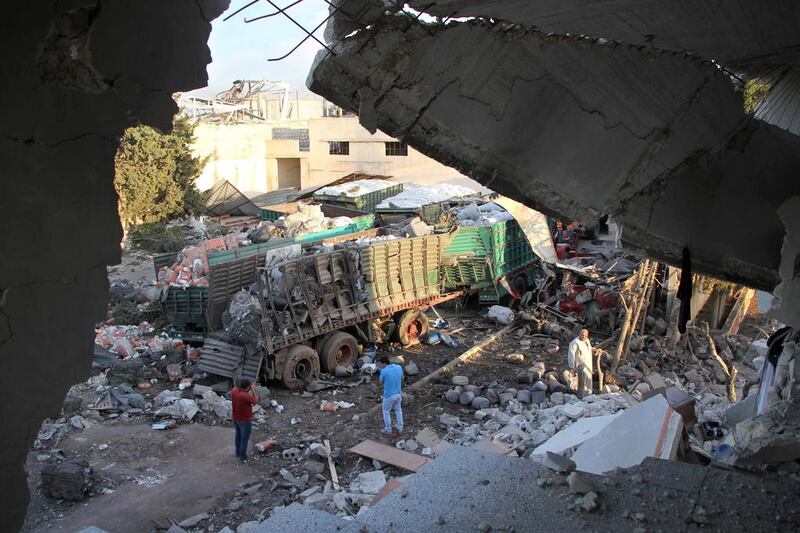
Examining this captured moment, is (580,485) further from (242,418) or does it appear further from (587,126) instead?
(242,418)

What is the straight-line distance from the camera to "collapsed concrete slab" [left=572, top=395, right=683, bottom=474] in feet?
15.7

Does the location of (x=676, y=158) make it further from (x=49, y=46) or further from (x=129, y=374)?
(x=129, y=374)

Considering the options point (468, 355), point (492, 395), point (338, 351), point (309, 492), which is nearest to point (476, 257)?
point (468, 355)

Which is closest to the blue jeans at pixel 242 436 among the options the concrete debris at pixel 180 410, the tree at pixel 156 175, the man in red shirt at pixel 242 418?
the man in red shirt at pixel 242 418

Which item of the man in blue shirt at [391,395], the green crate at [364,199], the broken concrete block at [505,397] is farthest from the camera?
the green crate at [364,199]

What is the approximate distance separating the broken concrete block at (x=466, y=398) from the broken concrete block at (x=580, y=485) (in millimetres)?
5568

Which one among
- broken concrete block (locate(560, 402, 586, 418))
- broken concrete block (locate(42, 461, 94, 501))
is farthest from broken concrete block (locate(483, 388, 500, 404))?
broken concrete block (locate(42, 461, 94, 501))

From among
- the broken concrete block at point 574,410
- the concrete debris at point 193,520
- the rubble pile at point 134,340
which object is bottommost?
the concrete debris at point 193,520

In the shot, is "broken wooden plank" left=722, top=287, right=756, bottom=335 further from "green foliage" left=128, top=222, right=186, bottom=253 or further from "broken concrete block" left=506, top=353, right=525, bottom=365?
"green foliage" left=128, top=222, right=186, bottom=253

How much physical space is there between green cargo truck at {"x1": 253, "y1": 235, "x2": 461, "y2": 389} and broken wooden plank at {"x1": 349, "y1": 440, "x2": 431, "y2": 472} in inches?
101

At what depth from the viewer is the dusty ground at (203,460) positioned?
6617mm

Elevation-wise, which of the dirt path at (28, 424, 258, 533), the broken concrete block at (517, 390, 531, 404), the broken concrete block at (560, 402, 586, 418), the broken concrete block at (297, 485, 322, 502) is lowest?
the dirt path at (28, 424, 258, 533)

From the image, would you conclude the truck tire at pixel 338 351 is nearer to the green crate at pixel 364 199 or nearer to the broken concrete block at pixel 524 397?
the broken concrete block at pixel 524 397

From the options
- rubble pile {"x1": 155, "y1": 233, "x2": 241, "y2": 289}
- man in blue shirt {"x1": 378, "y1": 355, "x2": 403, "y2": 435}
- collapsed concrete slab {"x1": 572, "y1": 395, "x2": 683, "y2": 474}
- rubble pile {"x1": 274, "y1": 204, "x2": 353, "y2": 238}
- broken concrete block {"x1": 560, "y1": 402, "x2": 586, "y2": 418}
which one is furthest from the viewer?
rubble pile {"x1": 274, "y1": 204, "x2": 353, "y2": 238}
